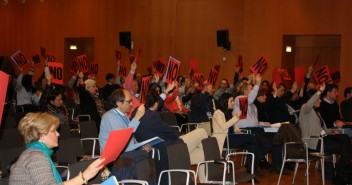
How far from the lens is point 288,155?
8273mm

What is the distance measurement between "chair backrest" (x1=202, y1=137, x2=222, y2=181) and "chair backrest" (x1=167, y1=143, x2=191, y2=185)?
16.1 inches

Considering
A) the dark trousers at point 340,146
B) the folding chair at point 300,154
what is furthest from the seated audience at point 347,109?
the folding chair at point 300,154

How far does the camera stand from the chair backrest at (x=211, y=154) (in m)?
6.29

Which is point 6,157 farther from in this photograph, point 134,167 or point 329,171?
point 329,171

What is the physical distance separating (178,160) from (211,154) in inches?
27.5

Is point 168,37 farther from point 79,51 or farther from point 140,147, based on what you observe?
point 140,147

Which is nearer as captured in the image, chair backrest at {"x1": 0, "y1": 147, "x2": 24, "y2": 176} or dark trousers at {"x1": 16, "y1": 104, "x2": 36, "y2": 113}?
chair backrest at {"x1": 0, "y1": 147, "x2": 24, "y2": 176}

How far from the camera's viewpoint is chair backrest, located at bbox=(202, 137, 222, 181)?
20.6 feet

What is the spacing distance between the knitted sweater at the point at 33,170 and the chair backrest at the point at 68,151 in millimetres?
2708

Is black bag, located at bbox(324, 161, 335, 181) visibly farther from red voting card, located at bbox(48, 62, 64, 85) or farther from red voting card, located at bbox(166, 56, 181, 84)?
red voting card, located at bbox(48, 62, 64, 85)

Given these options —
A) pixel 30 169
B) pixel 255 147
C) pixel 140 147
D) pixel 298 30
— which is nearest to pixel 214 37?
pixel 298 30

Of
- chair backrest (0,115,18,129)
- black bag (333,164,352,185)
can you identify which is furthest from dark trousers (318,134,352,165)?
chair backrest (0,115,18,129)

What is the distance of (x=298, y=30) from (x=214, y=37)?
2.98 metres

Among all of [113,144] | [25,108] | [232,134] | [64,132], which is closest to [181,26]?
[25,108]
